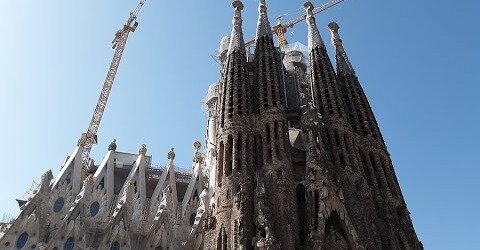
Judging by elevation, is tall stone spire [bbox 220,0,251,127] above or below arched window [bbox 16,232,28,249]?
above

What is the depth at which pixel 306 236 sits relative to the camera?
73.0 feet

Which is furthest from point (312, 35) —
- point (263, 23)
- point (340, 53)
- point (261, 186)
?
point (261, 186)

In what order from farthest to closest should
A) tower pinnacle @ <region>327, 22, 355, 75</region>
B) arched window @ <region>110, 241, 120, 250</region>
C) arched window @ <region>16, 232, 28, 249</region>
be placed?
1. tower pinnacle @ <region>327, 22, 355, 75</region>
2. arched window @ <region>110, 241, 120, 250</region>
3. arched window @ <region>16, 232, 28, 249</region>

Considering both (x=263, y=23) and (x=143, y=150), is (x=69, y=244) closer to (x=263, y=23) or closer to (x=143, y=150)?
(x=143, y=150)

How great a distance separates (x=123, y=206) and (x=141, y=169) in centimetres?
597

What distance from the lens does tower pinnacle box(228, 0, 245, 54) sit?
32406mm

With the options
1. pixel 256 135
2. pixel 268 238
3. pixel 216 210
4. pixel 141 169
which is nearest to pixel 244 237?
pixel 268 238

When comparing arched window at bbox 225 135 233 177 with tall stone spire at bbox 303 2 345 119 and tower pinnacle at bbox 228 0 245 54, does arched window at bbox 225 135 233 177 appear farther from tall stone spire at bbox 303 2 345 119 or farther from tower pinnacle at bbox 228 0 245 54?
tower pinnacle at bbox 228 0 245 54

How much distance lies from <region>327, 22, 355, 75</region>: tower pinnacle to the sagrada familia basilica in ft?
0.39

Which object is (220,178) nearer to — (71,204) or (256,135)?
(256,135)

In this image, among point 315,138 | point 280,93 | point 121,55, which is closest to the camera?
point 315,138

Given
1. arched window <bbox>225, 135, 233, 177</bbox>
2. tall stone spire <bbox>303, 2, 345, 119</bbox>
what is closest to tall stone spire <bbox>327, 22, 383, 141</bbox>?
tall stone spire <bbox>303, 2, 345, 119</bbox>

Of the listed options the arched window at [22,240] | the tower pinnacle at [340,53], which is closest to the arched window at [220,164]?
the arched window at [22,240]

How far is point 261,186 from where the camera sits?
23281mm
